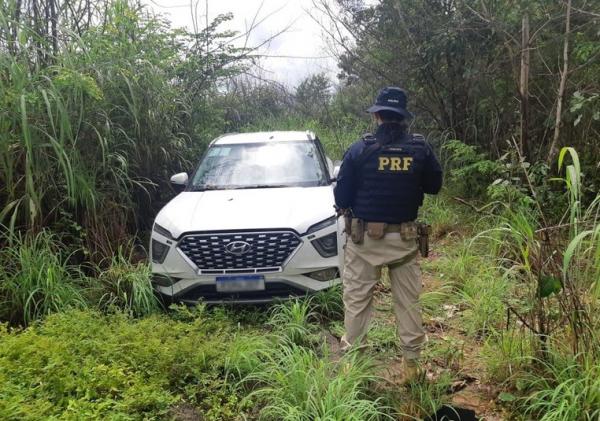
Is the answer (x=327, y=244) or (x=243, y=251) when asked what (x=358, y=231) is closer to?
(x=327, y=244)

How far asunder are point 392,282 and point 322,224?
1074 mm

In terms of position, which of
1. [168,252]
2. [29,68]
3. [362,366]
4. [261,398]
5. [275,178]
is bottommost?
[261,398]

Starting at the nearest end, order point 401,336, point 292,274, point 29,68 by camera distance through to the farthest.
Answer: point 401,336, point 292,274, point 29,68

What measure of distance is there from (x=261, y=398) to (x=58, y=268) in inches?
91.7

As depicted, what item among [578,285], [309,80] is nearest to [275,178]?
[578,285]

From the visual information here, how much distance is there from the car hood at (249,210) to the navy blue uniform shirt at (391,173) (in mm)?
1077

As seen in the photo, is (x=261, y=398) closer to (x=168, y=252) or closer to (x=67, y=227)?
(x=168, y=252)

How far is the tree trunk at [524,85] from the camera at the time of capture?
5.60 m

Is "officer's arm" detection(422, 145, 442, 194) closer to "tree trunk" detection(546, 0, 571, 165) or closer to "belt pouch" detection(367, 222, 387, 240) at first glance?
"belt pouch" detection(367, 222, 387, 240)

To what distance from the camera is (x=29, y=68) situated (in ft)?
15.6

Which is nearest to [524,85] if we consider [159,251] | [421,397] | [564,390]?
[564,390]

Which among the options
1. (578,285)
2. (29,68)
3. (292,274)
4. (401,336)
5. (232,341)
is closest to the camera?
(578,285)

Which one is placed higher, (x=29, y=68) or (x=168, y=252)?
(x=29, y=68)

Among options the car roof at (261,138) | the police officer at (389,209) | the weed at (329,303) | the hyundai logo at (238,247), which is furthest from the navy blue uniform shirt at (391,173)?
the car roof at (261,138)
